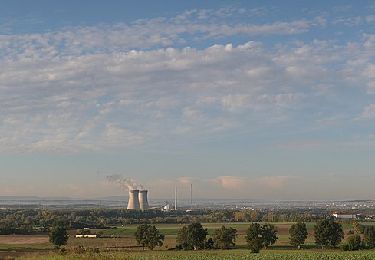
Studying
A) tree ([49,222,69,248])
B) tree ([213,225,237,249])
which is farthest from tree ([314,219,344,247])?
tree ([49,222,69,248])

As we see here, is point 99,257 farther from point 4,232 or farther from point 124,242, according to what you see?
point 4,232

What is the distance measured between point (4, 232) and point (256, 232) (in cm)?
6343

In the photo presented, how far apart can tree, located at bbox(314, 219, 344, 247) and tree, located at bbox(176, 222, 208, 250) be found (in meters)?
22.0

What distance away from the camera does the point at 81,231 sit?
443 feet

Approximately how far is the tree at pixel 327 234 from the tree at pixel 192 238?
72.3ft

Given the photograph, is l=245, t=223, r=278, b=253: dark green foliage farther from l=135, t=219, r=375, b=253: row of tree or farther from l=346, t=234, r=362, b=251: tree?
l=346, t=234, r=362, b=251: tree

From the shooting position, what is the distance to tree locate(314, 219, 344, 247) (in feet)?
338

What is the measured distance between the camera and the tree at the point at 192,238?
98.9 meters

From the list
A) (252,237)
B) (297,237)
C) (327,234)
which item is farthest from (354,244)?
(252,237)

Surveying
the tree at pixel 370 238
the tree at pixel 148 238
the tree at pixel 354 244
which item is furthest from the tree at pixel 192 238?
the tree at pixel 370 238

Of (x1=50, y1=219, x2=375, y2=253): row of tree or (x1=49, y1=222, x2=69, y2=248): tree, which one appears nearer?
(x1=50, y1=219, x2=375, y2=253): row of tree

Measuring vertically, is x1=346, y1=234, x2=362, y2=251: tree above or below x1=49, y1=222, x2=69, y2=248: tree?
below

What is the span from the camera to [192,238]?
9925 centimetres

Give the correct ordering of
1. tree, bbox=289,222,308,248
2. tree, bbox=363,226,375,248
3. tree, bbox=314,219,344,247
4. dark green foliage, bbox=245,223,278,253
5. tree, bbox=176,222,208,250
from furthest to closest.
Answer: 1. tree, bbox=289,222,308,248
2. tree, bbox=314,219,344,247
3. tree, bbox=363,226,375,248
4. tree, bbox=176,222,208,250
5. dark green foliage, bbox=245,223,278,253
